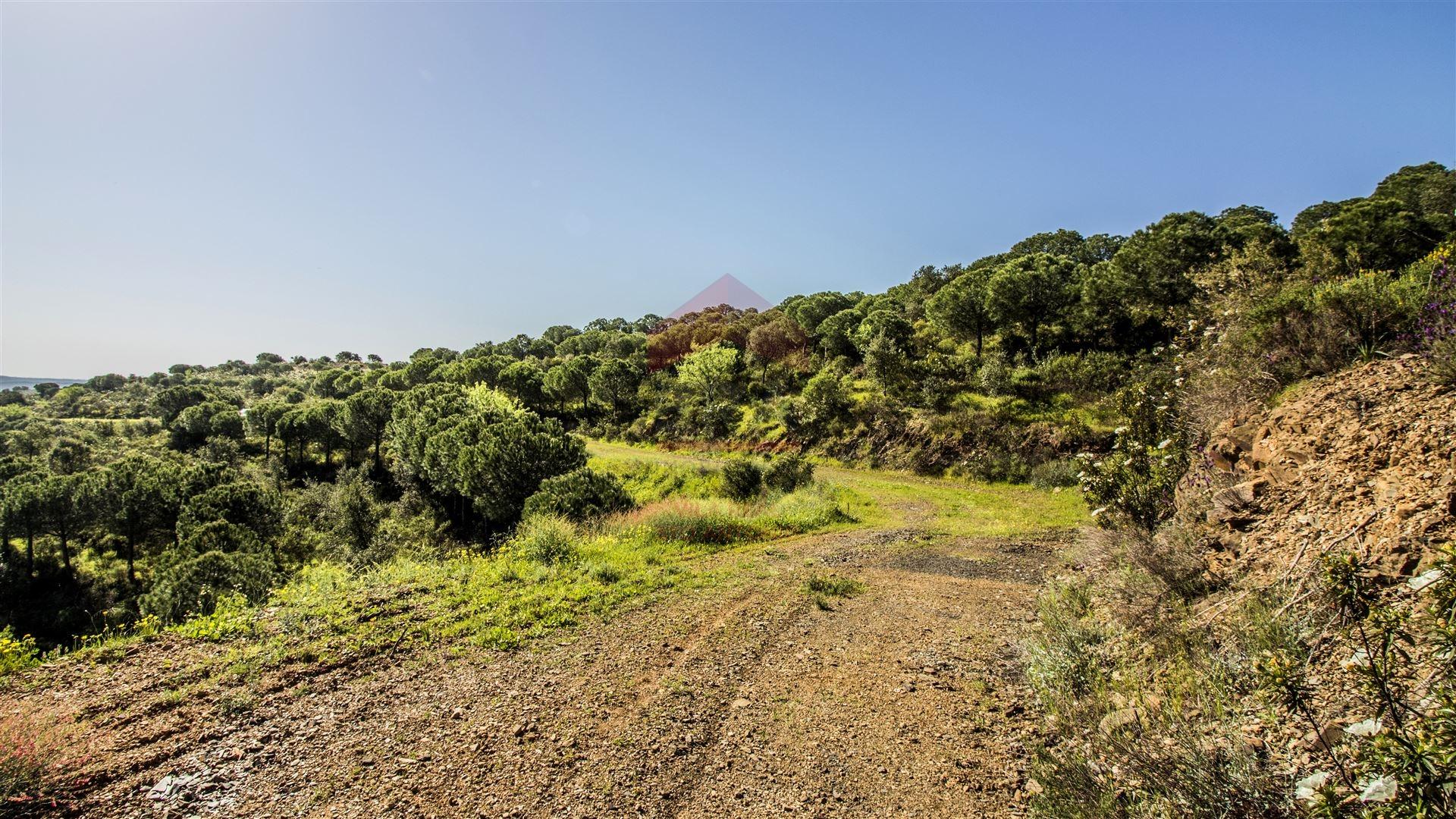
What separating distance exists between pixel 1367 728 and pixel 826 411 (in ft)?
99.3

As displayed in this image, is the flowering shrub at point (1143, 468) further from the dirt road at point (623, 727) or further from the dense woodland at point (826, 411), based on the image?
the dirt road at point (623, 727)

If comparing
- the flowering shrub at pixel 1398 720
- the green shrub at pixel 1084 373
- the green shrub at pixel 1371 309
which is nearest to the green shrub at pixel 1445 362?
the green shrub at pixel 1371 309

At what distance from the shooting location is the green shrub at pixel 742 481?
2227 cm

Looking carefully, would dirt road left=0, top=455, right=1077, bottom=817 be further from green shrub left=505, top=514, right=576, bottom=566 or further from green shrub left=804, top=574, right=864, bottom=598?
green shrub left=505, top=514, right=576, bottom=566

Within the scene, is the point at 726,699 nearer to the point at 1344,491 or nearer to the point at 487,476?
the point at 1344,491

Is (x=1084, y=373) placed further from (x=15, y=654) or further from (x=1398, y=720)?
(x=15, y=654)

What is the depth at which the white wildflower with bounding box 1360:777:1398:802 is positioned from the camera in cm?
221

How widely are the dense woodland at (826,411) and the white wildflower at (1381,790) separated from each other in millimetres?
5304

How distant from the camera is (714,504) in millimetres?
18359

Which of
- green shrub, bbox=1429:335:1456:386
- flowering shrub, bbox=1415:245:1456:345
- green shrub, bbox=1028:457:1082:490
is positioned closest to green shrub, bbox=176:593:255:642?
green shrub, bbox=1429:335:1456:386

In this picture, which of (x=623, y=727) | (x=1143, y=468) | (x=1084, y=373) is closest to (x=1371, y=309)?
(x=1143, y=468)

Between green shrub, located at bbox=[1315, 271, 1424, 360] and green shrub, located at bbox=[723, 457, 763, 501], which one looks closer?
green shrub, located at bbox=[1315, 271, 1424, 360]

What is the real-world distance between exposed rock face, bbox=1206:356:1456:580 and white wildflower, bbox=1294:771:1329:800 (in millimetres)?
2019

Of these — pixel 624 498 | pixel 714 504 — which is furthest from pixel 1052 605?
pixel 624 498
